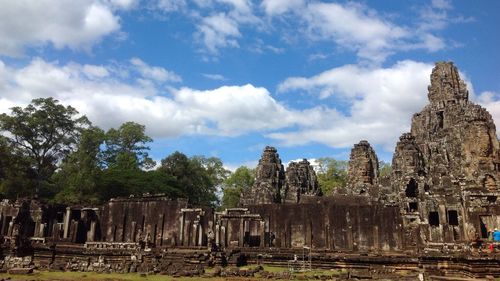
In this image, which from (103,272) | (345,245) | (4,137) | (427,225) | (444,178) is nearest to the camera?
(103,272)

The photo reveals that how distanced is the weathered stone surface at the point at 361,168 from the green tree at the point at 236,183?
1004 inches

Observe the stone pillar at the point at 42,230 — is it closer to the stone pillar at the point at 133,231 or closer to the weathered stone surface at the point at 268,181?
the stone pillar at the point at 133,231

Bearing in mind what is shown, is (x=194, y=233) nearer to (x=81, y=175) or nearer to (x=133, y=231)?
(x=133, y=231)

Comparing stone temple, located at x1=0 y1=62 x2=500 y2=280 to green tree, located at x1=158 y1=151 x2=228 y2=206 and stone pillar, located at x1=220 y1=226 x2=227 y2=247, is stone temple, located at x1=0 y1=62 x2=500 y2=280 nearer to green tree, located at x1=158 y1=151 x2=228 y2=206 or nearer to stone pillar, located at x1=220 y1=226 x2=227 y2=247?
stone pillar, located at x1=220 y1=226 x2=227 y2=247

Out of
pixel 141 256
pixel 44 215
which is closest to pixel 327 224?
pixel 141 256

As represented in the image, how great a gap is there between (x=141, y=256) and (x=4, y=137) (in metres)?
31.3

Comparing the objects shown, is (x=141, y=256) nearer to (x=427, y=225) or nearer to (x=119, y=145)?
(x=427, y=225)

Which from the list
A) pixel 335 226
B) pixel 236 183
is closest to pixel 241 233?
pixel 335 226

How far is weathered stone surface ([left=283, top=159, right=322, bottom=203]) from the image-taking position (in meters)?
42.1

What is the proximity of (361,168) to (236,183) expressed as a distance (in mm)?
30174

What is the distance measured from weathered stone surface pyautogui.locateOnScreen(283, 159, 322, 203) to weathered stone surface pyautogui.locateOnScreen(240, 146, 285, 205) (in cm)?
73

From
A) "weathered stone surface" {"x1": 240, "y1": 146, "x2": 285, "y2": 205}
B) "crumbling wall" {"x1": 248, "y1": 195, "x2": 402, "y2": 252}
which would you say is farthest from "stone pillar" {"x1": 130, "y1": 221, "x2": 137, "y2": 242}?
"weathered stone surface" {"x1": 240, "y1": 146, "x2": 285, "y2": 205}

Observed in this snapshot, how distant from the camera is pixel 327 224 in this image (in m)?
27.0

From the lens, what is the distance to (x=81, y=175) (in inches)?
1763
